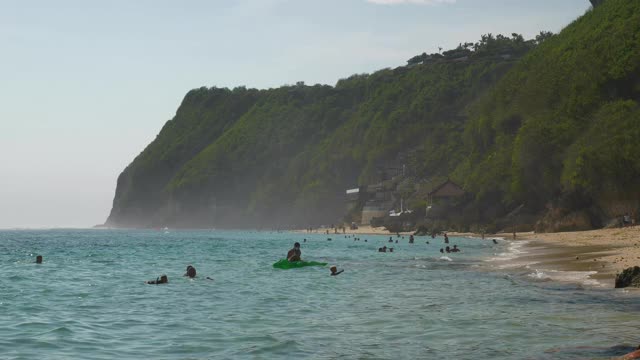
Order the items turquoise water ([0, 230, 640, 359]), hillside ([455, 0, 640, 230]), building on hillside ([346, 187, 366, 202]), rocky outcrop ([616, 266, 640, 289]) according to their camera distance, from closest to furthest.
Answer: turquoise water ([0, 230, 640, 359]), rocky outcrop ([616, 266, 640, 289]), hillside ([455, 0, 640, 230]), building on hillside ([346, 187, 366, 202])

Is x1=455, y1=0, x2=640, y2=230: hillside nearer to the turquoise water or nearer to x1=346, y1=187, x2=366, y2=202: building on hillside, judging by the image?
x1=346, y1=187, x2=366, y2=202: building on hillside

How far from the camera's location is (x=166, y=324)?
2259cm

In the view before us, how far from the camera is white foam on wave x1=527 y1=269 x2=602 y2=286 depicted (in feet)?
100

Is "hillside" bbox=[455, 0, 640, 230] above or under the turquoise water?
above

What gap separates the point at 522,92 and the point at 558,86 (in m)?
14.9

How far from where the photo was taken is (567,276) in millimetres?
33625

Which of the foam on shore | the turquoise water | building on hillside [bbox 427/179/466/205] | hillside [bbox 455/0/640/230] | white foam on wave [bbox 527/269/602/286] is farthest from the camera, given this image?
building on hillside [bbox 427/179/466/205]

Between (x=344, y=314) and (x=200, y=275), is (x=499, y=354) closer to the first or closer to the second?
(x=344, y=314)

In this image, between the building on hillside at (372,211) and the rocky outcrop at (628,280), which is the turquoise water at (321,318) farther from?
the building on hillside at (372,211)

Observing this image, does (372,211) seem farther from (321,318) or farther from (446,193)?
(321,318)

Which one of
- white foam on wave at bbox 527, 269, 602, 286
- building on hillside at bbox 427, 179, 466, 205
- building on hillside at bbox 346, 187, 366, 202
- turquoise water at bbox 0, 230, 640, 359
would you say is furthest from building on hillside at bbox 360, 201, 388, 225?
white foam on wave at bbox 527, 269, 602, 286

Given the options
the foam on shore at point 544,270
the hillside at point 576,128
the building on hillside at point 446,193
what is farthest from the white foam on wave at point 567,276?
the building on hillside at point 446,193

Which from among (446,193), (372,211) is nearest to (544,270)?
(446,193)

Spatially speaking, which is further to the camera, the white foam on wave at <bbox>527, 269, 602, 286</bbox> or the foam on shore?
the foam on shore
